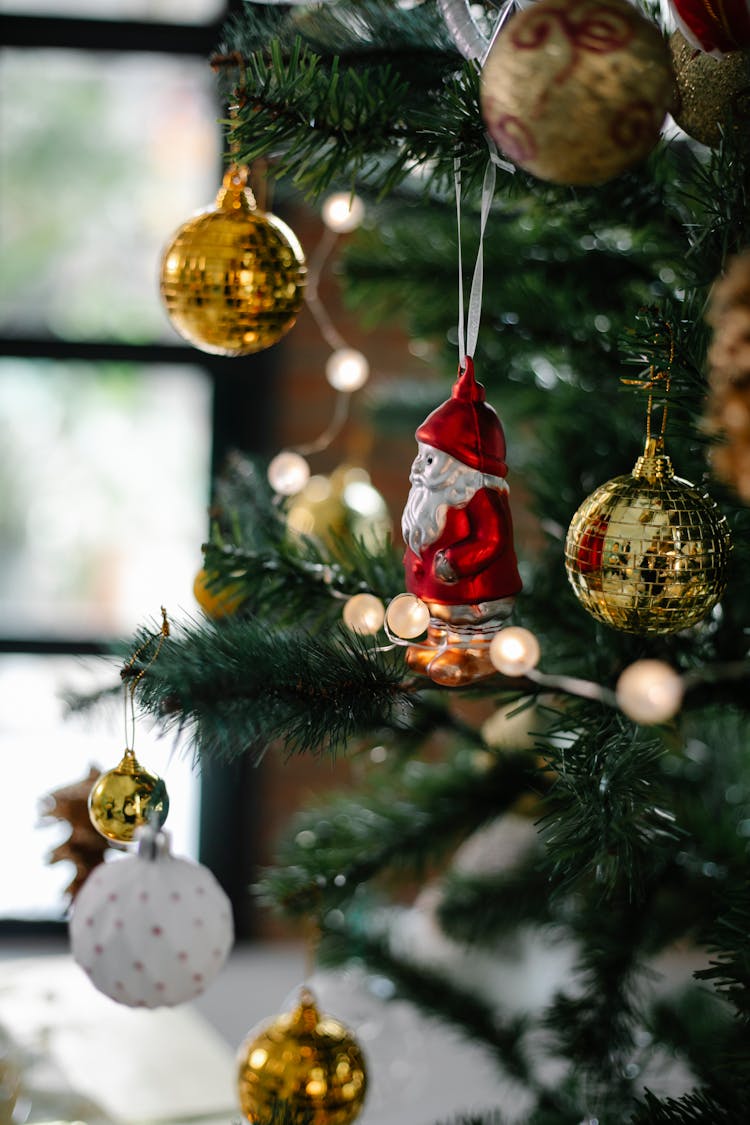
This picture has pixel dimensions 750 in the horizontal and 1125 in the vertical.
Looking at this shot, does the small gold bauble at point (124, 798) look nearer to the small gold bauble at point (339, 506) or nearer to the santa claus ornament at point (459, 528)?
the santa claus ornament at point (459, 528)

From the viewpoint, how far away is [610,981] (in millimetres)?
801

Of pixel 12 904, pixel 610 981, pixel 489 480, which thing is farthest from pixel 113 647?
pixel 12 904

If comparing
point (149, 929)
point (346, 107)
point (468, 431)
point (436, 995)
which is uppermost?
point (346, 107)

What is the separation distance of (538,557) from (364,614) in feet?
0.90

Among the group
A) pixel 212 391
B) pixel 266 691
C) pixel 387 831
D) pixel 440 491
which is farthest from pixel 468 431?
pixel 212 391

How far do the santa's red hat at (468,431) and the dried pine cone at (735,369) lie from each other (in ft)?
0.69

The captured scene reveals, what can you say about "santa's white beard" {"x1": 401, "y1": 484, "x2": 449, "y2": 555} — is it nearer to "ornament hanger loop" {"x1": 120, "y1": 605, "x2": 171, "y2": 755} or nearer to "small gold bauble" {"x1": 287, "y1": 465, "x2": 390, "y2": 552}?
"ornament hanger loop" {"x1": 120, "y1": 605, "x2": 171, "y2": 755}

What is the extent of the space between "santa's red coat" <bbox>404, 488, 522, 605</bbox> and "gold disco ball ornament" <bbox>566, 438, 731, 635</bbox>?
4cm

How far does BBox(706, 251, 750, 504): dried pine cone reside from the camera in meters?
0.36

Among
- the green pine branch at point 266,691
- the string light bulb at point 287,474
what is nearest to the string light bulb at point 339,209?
the string light bulb at point 287,474

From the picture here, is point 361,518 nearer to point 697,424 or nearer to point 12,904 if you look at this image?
point 697,424

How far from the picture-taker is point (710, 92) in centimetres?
53

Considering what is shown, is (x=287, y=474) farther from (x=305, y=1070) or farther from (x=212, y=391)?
(x=212, y=391)

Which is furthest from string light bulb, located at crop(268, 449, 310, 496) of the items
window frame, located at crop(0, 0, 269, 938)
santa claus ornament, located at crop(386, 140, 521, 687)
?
window frame, located at crop(0, 0, 269, 938)
